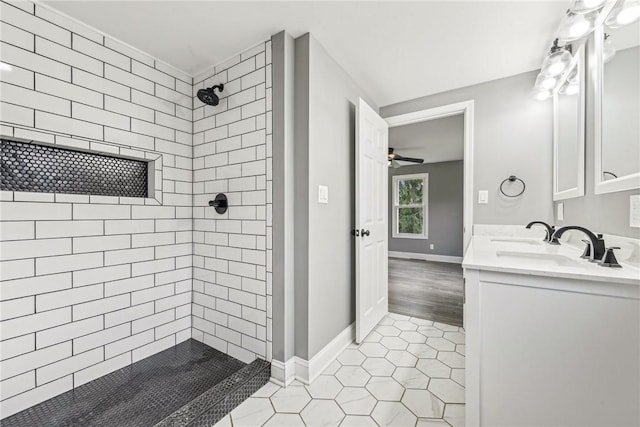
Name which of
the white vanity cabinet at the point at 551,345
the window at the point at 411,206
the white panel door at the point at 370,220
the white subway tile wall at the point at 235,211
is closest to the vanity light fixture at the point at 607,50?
the white vanity cabinet at the point at 551,345

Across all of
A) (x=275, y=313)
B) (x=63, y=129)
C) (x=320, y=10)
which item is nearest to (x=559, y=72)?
(x=320, y=10)

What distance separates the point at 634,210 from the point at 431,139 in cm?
356

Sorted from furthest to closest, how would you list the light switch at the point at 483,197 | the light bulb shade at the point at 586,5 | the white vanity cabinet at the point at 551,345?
the light switch at the point at 483,197, the light bulb shade at the point at 586,5, the white vanity cabinet at the point at 551,345

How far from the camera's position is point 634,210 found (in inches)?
41.3

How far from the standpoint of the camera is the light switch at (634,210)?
1024 millimetres

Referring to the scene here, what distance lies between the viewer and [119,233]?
71.6 inches

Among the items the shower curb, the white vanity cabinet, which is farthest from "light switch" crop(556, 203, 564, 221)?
the shower curb

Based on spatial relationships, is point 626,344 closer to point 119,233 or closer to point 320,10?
point 320,10

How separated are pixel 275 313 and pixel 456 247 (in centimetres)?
541

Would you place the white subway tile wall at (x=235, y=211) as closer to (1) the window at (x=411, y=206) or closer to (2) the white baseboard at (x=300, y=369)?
(2) the white baseboard at (x=300, y=369)

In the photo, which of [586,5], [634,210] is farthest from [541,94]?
[634,210]

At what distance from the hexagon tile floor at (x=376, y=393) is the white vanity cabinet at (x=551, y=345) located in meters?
0.52

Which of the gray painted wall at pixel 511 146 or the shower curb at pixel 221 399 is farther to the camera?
the gray painted wall at pixel 511 146

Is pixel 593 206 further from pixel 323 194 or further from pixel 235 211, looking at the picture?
pixel 235 211
